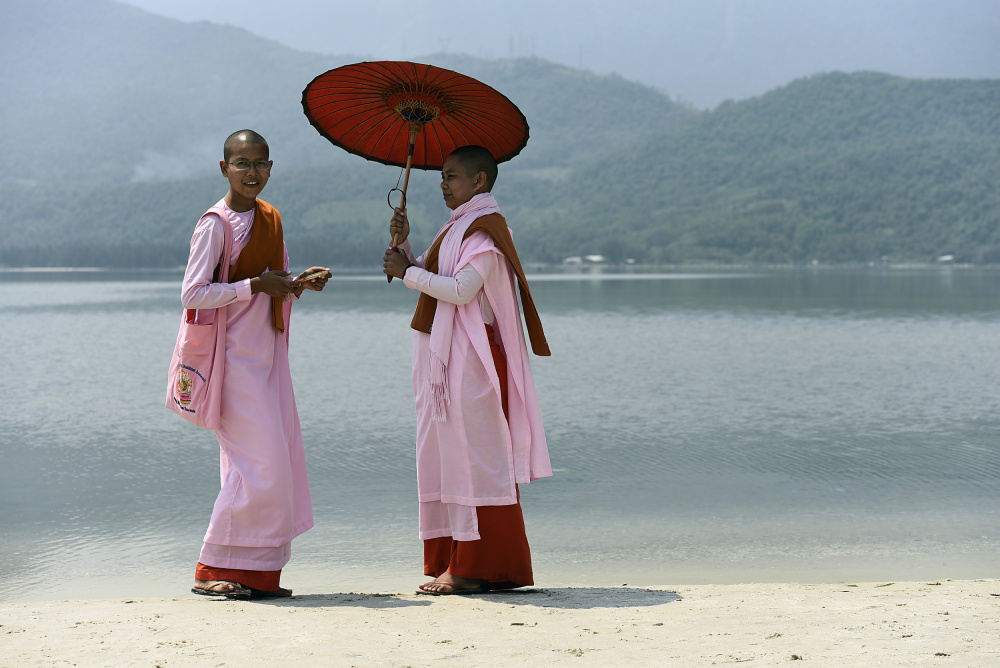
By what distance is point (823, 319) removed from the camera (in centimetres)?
2588

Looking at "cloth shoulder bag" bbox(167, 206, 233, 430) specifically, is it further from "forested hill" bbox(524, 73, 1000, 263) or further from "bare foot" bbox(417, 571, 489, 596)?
"forested hill" bbox(524, 73, 1000, 263)

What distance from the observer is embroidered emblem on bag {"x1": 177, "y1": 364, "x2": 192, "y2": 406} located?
13.0 ft

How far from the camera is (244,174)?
13.2ft

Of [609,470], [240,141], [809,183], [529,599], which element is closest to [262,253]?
[240,141]

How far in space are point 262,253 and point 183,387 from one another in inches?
24.3

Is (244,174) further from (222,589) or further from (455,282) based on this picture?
(222,589)

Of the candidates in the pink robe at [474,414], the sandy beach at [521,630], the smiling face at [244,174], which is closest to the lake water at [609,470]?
the pink robe at [474,414]

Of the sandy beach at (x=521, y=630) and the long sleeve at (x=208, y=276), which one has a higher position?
the long sleeve at (x=208, y=276)

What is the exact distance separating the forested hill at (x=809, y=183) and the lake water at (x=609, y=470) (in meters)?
105

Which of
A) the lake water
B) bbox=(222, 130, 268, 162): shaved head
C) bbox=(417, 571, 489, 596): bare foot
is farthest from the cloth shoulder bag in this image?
the lake water

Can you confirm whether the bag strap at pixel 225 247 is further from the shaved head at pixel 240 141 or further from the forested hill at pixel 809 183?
the forested hill at pixel 809 183

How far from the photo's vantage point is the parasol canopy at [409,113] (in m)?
4.18

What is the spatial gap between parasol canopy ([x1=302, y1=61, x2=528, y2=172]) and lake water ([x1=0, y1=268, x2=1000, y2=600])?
6.76 feet

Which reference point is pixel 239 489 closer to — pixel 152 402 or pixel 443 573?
pixel 443 573
